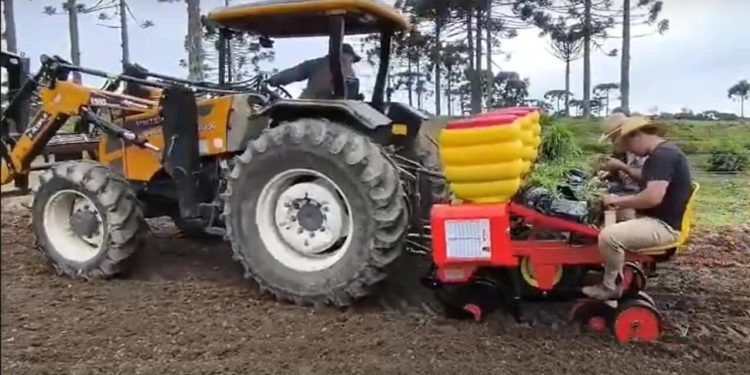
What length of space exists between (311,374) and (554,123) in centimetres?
250

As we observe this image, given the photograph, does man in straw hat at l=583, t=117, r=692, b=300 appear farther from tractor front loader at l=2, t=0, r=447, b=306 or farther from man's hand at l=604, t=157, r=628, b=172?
tractor front loader at l=2, t=0, r=447, b=306

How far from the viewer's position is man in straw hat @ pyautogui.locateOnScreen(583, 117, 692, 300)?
394cm

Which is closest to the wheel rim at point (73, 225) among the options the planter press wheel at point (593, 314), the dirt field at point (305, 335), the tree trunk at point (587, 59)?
the dirt field at point (305, 335)

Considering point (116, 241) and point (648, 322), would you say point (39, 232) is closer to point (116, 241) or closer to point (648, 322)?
point (116, 241)

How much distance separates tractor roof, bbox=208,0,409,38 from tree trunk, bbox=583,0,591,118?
610 inches

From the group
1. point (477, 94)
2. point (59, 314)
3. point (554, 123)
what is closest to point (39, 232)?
point (59, 314)

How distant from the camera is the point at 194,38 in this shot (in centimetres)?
1462

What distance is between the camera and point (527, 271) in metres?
4.24

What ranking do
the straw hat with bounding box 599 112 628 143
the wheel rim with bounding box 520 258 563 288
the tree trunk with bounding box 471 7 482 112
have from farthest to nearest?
the tree trunk with bounding box 471 7 482 112, the straw hat with bounding box 599 112 628 143, the wheel rim with bounding box 520 258 563 288

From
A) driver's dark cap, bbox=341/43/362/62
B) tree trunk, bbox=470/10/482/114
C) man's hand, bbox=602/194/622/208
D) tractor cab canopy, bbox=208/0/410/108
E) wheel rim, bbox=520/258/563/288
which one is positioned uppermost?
tree trunk, bbox=470/10/482/114

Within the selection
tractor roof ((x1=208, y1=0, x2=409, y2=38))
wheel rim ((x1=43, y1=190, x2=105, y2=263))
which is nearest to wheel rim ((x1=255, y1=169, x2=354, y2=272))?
tractor roof ((x1=208, y1=0, x2=409, y2=38))

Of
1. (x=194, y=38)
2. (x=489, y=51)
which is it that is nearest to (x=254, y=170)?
(x=194, y=38)

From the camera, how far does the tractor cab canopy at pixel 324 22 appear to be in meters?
4.90

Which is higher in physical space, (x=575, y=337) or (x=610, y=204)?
(x=610, y=204)
